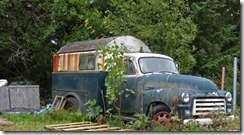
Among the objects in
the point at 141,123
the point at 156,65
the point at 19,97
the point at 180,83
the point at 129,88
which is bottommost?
the point at 141,123

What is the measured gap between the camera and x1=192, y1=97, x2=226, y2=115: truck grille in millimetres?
6918

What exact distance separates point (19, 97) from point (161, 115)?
172 inches

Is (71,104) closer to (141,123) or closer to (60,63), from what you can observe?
(60,63)

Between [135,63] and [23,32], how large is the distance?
19.8ft

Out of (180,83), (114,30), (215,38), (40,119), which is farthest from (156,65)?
(215,38)

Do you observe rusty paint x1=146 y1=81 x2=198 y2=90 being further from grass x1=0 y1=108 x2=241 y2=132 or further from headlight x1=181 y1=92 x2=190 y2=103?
grass x1=0 y1=108 x2=241 y2=132

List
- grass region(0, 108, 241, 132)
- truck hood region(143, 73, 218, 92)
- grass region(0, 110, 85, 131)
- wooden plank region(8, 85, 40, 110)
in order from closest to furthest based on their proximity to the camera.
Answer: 1. grass region(0, 108, 241, 132)
2. truck hood region(143, 73, 218, 92)
3. grass region(0, 110, 85, 131)
4. wooden plank region(8, 85, 40, 110)

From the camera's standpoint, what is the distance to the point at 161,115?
7047 millimetres

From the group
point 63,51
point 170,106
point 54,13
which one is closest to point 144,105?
point 170,106

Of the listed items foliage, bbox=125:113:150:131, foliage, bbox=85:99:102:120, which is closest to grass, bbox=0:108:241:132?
foliage, bbox=85:99:102:120

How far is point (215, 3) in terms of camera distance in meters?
13.5

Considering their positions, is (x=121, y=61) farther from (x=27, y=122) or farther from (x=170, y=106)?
(x=27, y=122)

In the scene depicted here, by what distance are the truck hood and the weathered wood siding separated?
3704 mm

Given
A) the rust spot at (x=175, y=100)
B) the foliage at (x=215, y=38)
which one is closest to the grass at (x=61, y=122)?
the rust spot at (x=175, y=100)
